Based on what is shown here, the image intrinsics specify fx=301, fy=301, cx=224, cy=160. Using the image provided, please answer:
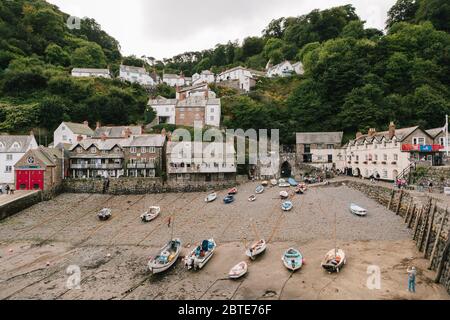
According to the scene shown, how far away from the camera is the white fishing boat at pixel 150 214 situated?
3061 centimetres

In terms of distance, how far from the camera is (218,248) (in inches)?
931

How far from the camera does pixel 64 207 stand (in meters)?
35.9

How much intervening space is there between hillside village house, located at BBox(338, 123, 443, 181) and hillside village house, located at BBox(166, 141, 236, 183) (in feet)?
63.4

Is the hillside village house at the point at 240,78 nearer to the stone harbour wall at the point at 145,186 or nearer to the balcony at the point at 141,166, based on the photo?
the balcony at the point at 141,166

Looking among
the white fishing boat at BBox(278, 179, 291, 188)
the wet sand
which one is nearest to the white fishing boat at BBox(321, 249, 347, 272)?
the wet sand

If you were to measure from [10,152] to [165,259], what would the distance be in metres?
34.9

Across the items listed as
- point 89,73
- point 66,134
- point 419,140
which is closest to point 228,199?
point 419,140

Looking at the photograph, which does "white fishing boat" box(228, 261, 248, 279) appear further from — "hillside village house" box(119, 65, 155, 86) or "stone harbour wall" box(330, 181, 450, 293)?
"hillside village house" box(119, 65, 155, 86)

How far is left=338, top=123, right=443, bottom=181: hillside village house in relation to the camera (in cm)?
3588

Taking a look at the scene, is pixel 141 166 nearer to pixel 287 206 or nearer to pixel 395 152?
pixel 287 206

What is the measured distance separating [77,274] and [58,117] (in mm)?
43346

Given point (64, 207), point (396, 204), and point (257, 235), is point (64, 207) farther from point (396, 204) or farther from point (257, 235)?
point (396, 204)

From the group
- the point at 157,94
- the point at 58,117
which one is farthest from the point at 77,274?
the point at 157,94

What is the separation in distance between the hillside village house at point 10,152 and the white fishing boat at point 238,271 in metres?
38.0
